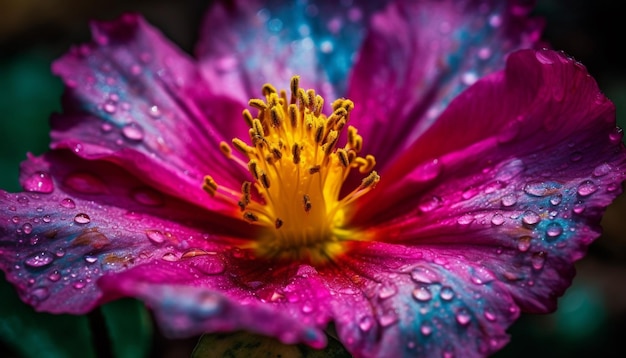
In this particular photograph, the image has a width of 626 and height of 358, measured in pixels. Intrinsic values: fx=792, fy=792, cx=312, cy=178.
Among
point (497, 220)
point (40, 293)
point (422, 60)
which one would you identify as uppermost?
point (422, 60)

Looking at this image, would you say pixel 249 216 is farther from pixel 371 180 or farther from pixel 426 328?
pixel 426 328

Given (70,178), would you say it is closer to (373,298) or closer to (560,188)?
(373,298)

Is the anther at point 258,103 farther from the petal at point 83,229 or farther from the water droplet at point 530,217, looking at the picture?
the water droplet at point 530,217

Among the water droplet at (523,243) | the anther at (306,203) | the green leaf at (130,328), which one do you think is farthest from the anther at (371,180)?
the green leaf at (130,328)

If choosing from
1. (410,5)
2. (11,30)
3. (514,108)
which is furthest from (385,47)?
(11,30)

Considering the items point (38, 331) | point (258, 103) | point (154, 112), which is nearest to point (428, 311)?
point (258, 103)

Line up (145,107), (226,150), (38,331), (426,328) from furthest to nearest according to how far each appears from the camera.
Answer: (38,331)
(145,107)
(226,150)
(426,328)
